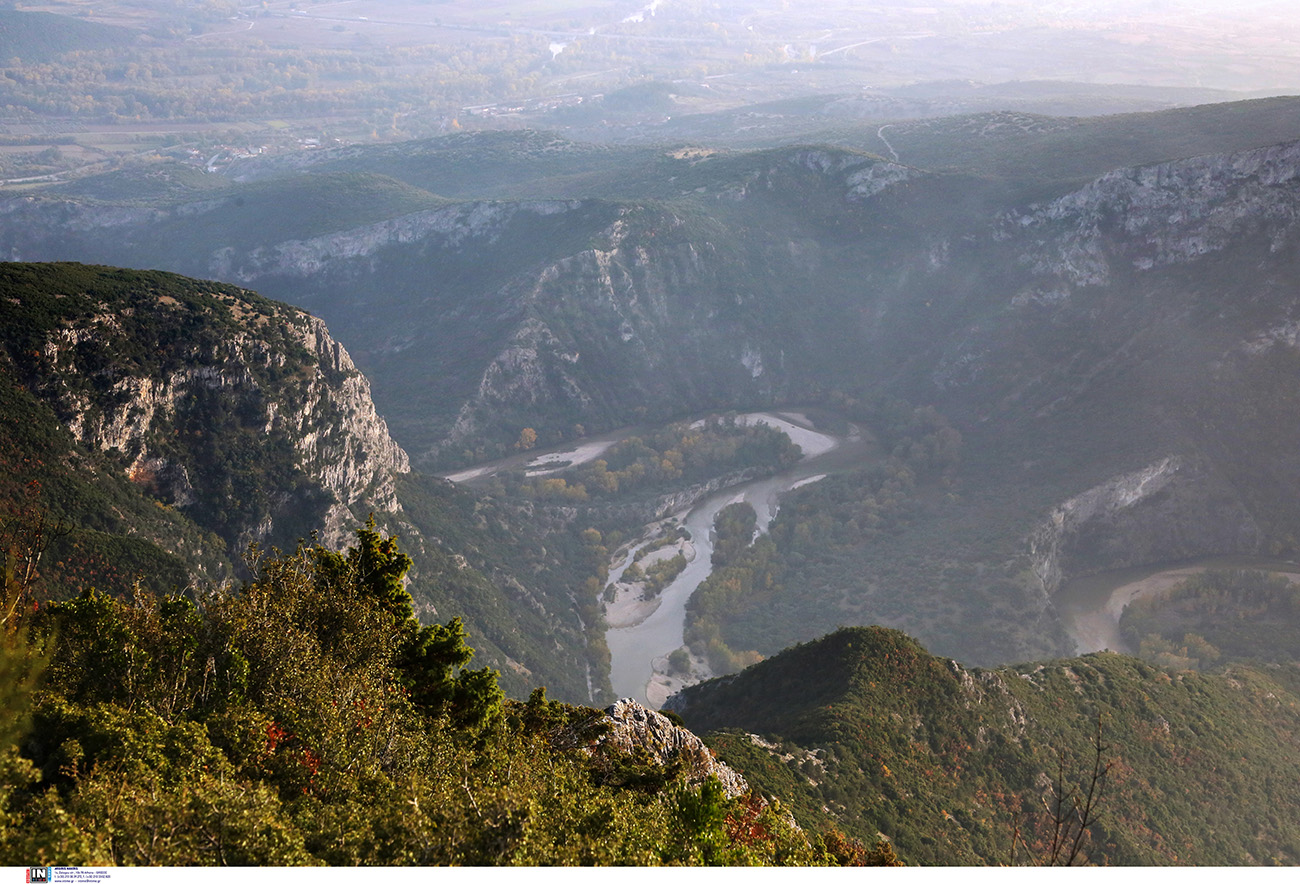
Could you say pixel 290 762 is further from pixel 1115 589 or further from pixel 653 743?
pixel 1115 589

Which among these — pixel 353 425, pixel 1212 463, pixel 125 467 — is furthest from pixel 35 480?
pixel 1212 463

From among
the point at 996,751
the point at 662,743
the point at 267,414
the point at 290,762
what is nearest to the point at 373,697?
the point at 290,762

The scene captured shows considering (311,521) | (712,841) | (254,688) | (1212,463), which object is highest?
(254,688)

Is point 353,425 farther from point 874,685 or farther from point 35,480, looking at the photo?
point 874,685

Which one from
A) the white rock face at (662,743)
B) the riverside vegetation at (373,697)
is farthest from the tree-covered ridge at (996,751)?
the white rock face at (662,743)

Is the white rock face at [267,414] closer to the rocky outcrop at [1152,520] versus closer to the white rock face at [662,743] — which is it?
the white rock face at [662,743]

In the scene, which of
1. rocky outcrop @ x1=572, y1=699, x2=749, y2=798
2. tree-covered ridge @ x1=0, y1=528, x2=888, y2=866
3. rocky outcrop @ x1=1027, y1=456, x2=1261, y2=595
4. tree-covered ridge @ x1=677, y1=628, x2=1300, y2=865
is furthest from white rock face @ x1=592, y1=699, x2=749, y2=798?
rocky outcrop @ x1=1027, y1=456, x2=1261, y2=595
